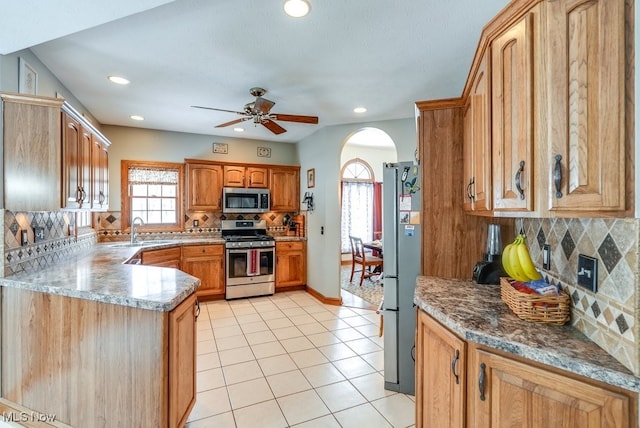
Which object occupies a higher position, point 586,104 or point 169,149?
point 169,149

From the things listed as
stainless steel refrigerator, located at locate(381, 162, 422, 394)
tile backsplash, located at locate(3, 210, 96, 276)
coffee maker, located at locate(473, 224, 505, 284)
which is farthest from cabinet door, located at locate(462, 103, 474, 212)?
tile backsplash, located at locate(3, 210, 96, 276)

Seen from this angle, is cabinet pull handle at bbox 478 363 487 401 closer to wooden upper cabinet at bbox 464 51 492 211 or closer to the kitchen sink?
wooden upper cabinet at bbox 464 51 492 211

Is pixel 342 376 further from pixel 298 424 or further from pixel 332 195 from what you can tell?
pixel 332 195

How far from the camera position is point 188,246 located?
4277mm

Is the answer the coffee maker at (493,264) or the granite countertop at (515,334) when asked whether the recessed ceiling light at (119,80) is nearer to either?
the granite countertop at (515,334)

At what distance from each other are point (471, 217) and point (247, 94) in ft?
8.30

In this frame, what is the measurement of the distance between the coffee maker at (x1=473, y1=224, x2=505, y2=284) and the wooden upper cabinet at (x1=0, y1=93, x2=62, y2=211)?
2878mm

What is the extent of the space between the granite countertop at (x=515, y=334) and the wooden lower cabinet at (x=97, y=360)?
143cm

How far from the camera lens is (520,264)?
4.71ft

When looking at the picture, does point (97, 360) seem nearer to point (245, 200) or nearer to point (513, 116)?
point (513, 116)

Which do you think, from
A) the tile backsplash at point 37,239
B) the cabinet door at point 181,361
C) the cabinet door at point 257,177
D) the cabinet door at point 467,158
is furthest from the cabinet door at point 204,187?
the cabinet door at point 467,158

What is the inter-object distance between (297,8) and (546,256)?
6.59 ft

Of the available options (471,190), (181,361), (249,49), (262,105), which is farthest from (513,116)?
(262,105)

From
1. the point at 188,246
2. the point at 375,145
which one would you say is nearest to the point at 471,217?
the point at 188,246
